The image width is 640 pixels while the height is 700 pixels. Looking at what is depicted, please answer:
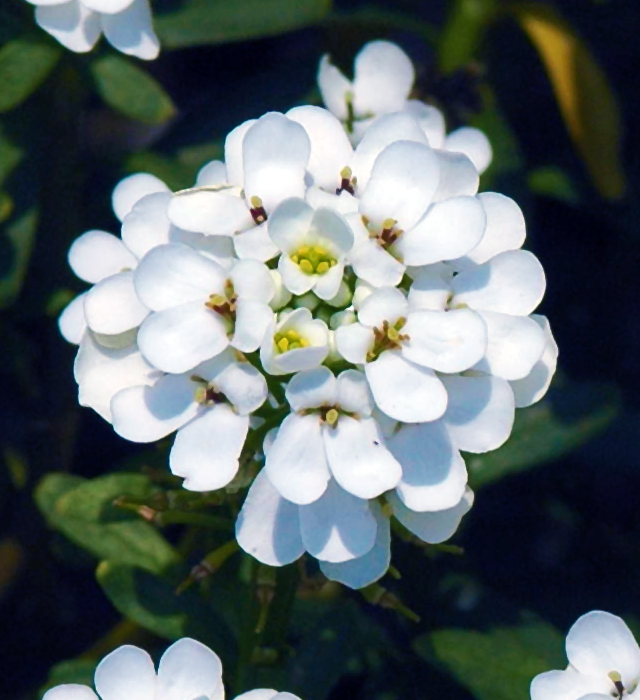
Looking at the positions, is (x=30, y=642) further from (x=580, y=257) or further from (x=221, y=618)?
(x=580, y=257)

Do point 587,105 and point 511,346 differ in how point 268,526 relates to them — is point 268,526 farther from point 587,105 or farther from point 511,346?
point 587,105

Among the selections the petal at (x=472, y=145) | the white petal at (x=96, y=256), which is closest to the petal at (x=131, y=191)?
the white petal at (x=96, y=256)

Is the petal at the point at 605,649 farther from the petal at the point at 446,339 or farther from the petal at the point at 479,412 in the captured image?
the petal at the point at 446,339

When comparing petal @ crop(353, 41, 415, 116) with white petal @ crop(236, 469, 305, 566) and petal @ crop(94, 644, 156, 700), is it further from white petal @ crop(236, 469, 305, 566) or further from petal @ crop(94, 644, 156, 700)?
petal @ crop(94, 644, 156, 700)

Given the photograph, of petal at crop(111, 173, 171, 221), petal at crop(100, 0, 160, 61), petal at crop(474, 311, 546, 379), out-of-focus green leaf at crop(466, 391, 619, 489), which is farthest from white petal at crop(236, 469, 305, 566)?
petal at crop(100, 0, 160, 61)

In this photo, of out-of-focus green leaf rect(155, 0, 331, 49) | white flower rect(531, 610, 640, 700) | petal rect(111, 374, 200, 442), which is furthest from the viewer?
out-of-focus green leaf rect(155, 0, 331, 49)

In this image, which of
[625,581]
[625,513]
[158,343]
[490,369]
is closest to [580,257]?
[625,513]

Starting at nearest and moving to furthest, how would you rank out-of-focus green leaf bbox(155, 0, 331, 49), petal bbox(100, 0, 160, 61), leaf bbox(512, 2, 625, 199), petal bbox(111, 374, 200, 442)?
petal bbox(111, 374, 200, 442) → petal bbox(100, 0, 160, 61) → out-of-focus green leaf bbox(155, 0, 331, 49) → leaf bbox(512, 2, 625, 199)
